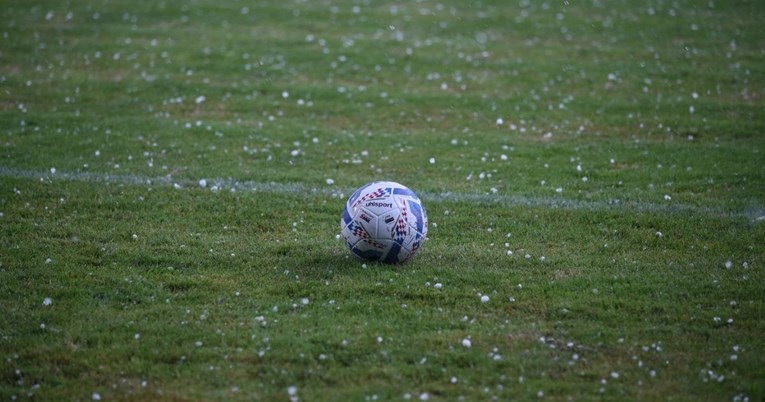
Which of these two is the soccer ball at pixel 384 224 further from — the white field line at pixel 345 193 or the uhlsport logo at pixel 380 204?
Result: the white field line at pixel 345 193

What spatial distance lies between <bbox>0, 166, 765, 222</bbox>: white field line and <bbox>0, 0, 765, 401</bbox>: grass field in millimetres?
50

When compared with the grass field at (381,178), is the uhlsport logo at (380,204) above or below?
above

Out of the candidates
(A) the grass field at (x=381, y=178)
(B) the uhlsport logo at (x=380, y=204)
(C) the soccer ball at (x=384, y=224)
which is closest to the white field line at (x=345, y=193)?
(A) the grass field at (x=381, y=178)

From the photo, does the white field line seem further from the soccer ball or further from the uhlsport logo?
the uhlsport logo

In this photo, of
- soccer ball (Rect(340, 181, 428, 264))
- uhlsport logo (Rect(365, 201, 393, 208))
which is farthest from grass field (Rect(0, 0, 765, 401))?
uhlsport logo (Rect(365, 201, 393, 208))

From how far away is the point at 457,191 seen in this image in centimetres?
1134

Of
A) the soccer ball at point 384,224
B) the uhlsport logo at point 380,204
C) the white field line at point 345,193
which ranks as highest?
the uhlsport logo at point 380,204

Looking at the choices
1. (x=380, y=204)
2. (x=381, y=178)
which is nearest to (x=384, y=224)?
(x=380, y=204)

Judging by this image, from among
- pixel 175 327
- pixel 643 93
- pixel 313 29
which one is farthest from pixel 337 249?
pixel 313 29

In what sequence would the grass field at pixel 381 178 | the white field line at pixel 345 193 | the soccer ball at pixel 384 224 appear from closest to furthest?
the grass field at pixel 381 178
the soccer ball at pixel 384 224
the white field line at pixel 345 193

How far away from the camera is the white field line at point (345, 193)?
10398 mm

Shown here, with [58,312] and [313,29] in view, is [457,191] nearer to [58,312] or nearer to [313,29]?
[58,312]

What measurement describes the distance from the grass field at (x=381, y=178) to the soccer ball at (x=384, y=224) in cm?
23

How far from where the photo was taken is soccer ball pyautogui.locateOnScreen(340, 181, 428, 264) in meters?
Result: 8.29
